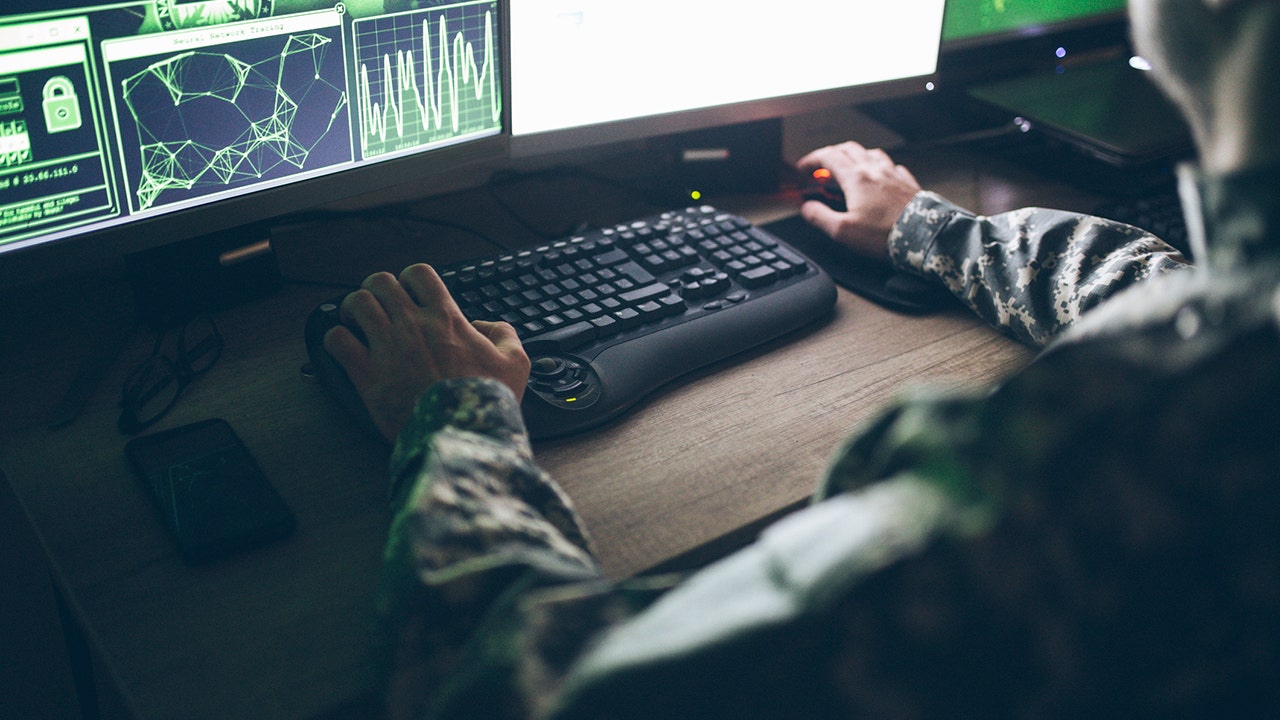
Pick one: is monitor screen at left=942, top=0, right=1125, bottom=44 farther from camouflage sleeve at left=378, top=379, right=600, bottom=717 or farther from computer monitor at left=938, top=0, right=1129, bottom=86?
camouflage sleeve at left=378, top=379, right=600, bottom=717

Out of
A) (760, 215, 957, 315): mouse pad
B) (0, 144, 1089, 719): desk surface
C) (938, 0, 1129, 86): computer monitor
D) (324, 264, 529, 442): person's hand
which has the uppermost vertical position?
(938, 0, 1129, 86): computer monitor

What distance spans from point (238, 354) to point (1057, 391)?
2.31ft

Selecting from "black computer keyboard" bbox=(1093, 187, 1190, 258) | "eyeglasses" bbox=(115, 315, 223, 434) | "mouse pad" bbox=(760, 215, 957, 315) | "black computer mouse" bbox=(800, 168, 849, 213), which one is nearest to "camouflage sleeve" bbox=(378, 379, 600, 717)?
"eyeglasses" bbox=(115, 315, 223, 434)

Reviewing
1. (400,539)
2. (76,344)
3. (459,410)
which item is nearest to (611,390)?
(459,410)

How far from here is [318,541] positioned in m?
0.63

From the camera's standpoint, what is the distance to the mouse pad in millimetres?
953

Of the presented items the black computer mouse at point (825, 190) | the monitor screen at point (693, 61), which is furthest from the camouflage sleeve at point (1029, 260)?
the monitor screen at point (693, 61)

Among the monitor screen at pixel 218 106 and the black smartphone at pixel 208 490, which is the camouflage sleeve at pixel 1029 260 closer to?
the monitor screen at pixel 218 106

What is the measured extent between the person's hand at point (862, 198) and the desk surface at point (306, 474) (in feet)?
0.36

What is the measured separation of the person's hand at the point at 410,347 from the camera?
706 mm

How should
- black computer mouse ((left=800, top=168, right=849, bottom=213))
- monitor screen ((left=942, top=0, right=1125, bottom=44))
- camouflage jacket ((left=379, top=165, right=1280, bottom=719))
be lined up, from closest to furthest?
camouflage jacket ((left=379, top=165, right=1280, bottom=719))
black computer mouse ((left=800, top=168, right=849, bottom=213))
monitor screen ((left=942, top=0, right=1125, bottom=44))

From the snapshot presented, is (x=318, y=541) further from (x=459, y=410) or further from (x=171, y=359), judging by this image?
(x=171, y=359)

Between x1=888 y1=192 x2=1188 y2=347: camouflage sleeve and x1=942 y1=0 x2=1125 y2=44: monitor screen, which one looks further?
x1=942 y1=0 x2=1125 y2=44: monitor screen

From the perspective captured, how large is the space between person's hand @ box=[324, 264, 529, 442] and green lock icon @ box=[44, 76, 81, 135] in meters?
0.24
